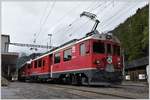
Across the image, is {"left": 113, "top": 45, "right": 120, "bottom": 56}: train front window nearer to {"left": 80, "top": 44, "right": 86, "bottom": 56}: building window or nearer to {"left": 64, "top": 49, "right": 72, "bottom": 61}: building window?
{"left": 80, "top": 44, "right": 86, "bottom": 56}: building window

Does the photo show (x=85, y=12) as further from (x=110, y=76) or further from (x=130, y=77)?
(x=130, y=77)

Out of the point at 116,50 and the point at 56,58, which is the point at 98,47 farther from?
the point at 56,58

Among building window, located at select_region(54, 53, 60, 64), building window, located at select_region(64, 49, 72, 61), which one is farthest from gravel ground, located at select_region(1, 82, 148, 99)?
building window, located at select_region(54, 53, 60, 64)

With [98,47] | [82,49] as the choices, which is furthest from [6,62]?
[98,47]

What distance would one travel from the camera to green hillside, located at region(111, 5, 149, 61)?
72.6 meters

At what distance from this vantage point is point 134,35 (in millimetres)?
77250

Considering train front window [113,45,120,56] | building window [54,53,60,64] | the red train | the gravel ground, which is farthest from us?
building window [54,53,60,64]

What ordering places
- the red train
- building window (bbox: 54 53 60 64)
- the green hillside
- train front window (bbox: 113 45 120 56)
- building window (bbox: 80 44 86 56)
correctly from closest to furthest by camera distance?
the red train → building window (bbox: 80 44 86 56) → train front window (bbox: 113 45 120 56) → building window (bbox: 54 53 60 64) → the green hillside

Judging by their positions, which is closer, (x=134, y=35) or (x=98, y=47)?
(x=98, y=47)

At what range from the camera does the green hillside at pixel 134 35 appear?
72.6m

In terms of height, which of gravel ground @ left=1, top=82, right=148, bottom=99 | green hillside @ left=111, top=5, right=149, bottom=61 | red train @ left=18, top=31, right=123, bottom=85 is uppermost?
green hillside @ left=111, top=5, right=149, bottom=61

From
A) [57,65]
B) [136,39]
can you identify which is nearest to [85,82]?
[57,65]

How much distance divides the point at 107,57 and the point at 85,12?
494cm

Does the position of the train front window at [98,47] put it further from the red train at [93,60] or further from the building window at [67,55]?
the building window at [67,55]
